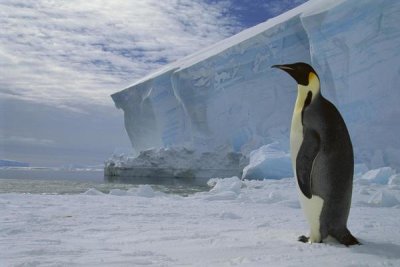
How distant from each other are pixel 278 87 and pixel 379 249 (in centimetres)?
1667

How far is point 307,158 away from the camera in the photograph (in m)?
2.71

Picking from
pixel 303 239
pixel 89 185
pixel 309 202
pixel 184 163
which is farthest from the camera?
pixel 184 163

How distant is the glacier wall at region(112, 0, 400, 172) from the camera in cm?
1265

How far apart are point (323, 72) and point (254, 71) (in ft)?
14.1

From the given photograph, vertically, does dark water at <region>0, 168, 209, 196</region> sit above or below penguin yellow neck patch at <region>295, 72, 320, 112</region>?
below

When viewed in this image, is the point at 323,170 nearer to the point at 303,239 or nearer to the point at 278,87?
the point at 303,239

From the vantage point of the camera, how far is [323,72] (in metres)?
15.4

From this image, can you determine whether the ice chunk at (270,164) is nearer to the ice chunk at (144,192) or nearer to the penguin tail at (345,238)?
the ice chunk at (144,192)

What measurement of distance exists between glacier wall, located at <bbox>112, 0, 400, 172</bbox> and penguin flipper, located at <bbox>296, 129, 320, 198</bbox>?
10151 mm

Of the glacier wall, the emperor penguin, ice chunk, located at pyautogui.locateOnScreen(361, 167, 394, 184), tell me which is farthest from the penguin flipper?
the glacier wall

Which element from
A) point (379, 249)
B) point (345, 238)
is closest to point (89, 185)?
point (345, 238)

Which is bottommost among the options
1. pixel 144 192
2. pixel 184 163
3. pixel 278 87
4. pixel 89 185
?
pixel 89 185

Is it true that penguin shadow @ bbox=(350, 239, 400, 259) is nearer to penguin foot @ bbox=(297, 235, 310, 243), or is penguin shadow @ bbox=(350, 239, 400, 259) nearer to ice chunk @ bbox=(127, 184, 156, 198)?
penguin foot @ bbox=(297, 235, 310, 243)

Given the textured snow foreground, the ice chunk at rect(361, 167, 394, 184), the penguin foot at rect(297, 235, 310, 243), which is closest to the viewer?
the textured snow foreground
